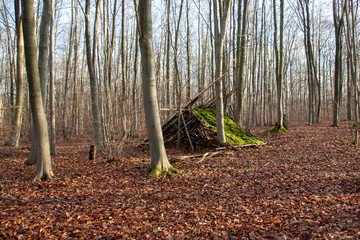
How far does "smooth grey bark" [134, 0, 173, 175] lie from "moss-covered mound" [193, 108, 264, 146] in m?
4.21

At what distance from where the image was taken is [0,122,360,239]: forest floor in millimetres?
3275

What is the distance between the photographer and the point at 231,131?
10539 mm

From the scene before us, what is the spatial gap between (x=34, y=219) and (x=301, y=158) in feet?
23.3

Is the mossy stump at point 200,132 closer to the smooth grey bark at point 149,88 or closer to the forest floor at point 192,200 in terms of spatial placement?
the forest floor at point 192,200

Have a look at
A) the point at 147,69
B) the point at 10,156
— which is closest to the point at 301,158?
the point at 147,69

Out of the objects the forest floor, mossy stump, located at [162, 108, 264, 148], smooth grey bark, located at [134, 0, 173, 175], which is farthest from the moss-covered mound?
smooth grey bark, located at [134, 0, 173, 175]

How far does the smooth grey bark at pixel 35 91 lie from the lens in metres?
5.30

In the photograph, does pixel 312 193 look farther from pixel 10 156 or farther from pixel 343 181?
pixel 10 156

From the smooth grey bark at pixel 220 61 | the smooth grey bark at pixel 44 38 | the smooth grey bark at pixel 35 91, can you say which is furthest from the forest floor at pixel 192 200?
the smooth grey bark at pixel 44 38

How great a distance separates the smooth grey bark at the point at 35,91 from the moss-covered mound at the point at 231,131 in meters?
6.36

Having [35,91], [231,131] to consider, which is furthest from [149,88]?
[231,131]

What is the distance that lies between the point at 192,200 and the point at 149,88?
2.95 m

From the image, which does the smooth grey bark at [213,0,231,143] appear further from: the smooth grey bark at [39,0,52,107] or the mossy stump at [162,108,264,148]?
the smooth grey bark at [39,0,52,107]

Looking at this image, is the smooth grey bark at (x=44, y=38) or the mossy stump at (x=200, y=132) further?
the mossy stump at (x=200, y=132)
